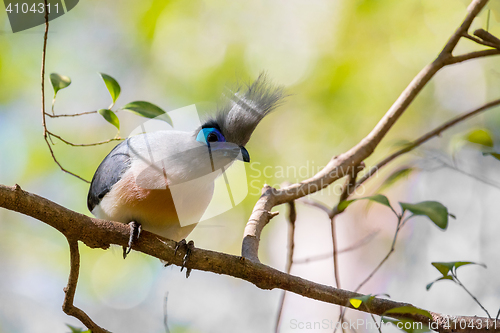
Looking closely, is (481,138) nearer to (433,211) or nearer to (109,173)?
(433,211)

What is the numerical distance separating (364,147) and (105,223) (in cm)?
153

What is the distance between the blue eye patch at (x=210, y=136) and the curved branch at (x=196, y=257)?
541mm

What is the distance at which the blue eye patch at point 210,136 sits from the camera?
185 cm

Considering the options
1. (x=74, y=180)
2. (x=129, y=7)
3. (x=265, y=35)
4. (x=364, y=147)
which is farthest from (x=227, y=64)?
(x=364, y=147)

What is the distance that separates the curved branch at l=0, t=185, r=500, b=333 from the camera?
4.21 ft

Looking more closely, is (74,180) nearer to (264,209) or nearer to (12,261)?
(12,261)

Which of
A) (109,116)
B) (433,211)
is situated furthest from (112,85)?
(433,211)

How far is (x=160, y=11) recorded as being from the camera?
4441 mm

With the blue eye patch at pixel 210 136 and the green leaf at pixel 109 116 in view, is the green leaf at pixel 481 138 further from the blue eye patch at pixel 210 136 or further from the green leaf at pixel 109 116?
the green leaf at pixel 109 116

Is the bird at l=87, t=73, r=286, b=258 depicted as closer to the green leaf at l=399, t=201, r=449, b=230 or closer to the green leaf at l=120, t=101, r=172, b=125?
the green leaf at l=120, t=101, r=172, b=125

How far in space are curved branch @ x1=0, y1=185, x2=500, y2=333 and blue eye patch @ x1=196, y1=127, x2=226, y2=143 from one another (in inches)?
21.3

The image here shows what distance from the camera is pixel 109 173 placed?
1.94m

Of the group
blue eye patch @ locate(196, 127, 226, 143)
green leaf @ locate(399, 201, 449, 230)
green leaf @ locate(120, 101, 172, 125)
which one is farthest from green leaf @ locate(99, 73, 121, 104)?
green leaf @ locate(399, 201, 449, 230)

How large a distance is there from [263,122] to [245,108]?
2.41 metres
